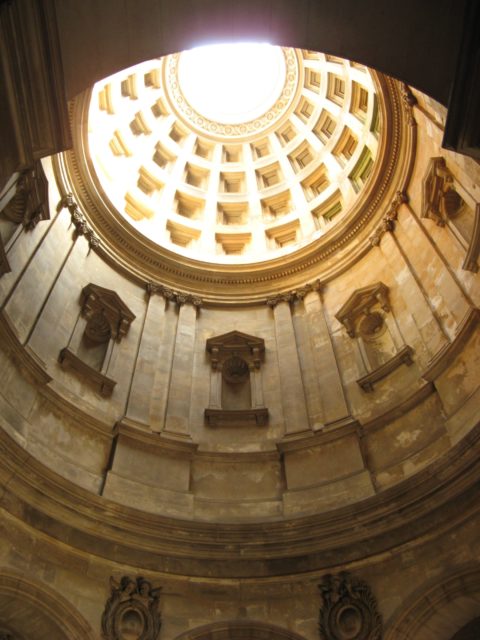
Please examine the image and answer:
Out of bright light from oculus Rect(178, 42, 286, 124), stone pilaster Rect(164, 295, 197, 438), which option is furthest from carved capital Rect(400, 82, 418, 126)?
bright light from oculus Rect(178, 42, 286, 124)

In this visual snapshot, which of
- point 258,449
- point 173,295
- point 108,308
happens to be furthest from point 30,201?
point 258,449

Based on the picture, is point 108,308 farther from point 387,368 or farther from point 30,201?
point 387,368

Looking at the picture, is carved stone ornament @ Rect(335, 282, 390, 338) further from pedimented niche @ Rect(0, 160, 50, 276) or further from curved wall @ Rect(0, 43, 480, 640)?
pedimented niche @ Rect(0, 160, 50, 276)

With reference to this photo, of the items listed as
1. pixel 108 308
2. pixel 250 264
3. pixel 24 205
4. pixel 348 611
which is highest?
pixel 250 264

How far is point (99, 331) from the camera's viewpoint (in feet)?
61.6

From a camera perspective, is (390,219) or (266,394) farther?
(390,219)

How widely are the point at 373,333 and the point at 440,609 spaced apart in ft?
30.5

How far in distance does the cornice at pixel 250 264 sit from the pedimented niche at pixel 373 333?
2471 millimetres

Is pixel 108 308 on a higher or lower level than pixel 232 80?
lower

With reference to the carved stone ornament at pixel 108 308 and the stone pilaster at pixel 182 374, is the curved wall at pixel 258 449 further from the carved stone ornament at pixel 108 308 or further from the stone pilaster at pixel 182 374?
the carved stone ornament at pixel 108 308

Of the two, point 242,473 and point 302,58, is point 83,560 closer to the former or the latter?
point 242,473

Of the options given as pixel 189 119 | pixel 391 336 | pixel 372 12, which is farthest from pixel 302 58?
pixel 372 12

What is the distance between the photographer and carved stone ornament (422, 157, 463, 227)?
56.0 ft

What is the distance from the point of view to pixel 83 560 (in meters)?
12.4
